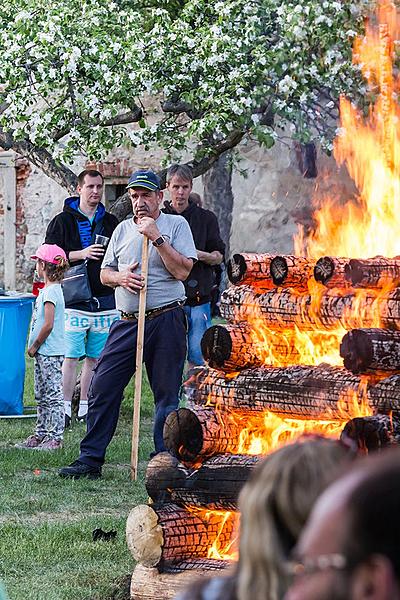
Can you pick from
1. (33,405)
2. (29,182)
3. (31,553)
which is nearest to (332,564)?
(31,553)

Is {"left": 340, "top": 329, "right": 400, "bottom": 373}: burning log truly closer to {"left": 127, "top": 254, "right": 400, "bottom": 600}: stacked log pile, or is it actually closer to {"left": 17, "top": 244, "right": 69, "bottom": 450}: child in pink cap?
{"left": 127, "top": 254, "right": 400, "bottom": 600}: stacked log pile

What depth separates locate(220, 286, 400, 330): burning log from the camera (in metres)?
5.24

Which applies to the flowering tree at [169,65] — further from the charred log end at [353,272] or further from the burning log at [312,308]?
the charred log end at [353,272]

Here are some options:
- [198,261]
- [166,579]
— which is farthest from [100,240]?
[166,579]

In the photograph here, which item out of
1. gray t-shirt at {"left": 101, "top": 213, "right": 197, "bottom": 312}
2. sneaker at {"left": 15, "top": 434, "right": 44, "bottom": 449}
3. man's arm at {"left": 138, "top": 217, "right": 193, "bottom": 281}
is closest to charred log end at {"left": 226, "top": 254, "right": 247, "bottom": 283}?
man's arm at {"left": 138, "top": 217, "right": 193, "bottom": 281}

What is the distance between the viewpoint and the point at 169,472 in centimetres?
548

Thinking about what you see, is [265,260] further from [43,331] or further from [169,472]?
[43,331]

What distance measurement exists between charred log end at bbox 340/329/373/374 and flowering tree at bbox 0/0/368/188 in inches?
197

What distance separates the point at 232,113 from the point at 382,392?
5407 millimetres

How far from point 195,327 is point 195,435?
479 centimetres

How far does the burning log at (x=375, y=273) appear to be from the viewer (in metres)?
5.28

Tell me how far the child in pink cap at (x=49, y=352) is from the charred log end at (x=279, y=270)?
11.9 ft

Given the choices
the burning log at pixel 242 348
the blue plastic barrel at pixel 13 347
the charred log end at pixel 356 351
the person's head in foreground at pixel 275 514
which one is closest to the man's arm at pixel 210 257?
the blue plastic barrel at pixel 13 347

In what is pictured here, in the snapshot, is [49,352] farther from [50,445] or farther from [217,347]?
[217,347]
